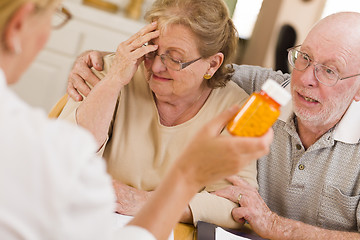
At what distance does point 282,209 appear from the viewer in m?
1.84

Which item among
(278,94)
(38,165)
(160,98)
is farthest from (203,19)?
(38,165)

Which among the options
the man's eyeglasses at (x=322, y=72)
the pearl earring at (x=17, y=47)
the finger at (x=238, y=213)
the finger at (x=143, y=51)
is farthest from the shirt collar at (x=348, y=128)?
the pearl earring at (x=17, y=47)

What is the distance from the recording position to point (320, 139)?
175 cm

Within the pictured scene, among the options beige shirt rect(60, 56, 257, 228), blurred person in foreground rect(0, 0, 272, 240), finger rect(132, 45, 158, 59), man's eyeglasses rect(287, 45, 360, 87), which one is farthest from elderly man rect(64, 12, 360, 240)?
blurred person in foreground rect(0, 0, 272, 240)

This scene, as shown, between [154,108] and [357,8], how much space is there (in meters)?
3.07

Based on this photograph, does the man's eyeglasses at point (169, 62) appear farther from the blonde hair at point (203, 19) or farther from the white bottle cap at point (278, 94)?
the white bottle cap at point (278, 94)

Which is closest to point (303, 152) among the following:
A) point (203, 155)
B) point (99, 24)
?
point (203, 155)

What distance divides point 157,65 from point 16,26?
949 mm

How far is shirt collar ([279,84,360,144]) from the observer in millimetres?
1727

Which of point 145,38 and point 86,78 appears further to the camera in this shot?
point 86,78

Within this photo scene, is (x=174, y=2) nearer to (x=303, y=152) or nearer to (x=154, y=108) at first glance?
(x=154, y=108)

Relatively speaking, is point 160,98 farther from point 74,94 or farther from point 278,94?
point 278,94

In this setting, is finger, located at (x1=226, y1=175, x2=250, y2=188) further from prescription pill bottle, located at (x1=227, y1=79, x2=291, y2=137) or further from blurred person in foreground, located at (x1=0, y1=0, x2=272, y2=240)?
blurred person in foreground, located at (x1=0, y1=0, x2=272, y2=240)

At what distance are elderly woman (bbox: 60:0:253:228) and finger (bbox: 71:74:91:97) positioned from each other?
0.05 metres
